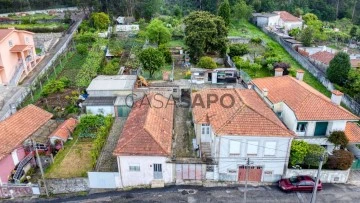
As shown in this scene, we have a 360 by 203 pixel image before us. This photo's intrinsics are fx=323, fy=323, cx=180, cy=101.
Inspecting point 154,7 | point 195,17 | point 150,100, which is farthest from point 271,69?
point 154,7

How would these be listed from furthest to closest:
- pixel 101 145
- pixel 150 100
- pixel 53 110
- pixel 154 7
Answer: pixel 154 7
pixel 53 110
pixel 150 100
pixel 101 145

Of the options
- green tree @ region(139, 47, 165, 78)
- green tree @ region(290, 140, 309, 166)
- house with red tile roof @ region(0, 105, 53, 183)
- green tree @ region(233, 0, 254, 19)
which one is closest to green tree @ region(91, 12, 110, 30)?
green tree @ region(139, 47, 165, 78)

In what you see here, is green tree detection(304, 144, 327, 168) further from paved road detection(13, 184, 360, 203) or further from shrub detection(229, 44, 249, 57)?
shrub detection(229, 44, 249, 57)

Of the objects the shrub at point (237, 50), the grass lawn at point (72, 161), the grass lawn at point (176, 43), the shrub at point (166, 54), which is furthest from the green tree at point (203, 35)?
the grass lawn at point (72, 161)

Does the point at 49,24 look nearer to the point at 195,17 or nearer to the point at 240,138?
the point at 195,17

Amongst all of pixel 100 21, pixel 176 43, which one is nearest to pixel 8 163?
pixel 176 43
